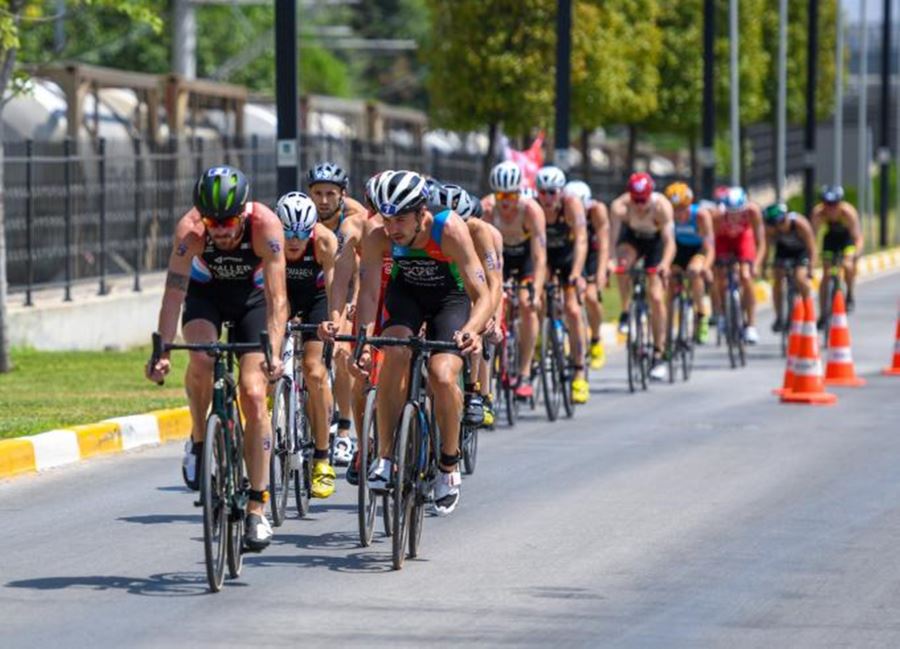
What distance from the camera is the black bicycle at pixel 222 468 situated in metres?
10.1

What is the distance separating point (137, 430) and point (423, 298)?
536cm

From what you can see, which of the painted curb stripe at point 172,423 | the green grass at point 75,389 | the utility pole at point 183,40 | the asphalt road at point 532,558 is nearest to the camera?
the asphalt road at point 532,558

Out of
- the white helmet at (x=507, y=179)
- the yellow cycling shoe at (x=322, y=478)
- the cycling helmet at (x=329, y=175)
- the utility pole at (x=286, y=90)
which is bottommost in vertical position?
the yellow cycling shoe at (x=322, y=478)

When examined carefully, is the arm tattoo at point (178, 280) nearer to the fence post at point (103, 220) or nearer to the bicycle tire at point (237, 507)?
the bicycle tire at point (237, 507)

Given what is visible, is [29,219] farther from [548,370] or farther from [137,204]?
[548,370]

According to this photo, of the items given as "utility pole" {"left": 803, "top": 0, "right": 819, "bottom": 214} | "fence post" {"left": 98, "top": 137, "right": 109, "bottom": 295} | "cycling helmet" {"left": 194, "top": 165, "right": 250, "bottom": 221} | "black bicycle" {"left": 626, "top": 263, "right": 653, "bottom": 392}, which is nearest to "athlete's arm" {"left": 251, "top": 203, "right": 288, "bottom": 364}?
"cycling helmet" {"left": 194, "top": 165, "right": 250, "bottom": 221}

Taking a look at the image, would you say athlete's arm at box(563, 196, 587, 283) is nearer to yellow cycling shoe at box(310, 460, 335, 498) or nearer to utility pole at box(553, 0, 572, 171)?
yellow cycling shoe at box(310, 460, 335, 498)

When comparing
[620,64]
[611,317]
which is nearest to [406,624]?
[611,317]

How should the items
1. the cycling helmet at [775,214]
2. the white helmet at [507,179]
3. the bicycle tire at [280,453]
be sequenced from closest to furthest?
the bicycle tire at [280,453] < the white helmet at [507,179] < the cycling helmet at [775,214]

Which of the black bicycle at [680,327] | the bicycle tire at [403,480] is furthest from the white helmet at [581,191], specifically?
the bicycle tire at [403,480]

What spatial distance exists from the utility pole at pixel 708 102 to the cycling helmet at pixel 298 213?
932 inches

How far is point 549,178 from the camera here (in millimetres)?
19219

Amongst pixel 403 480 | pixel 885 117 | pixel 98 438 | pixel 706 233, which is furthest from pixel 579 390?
pixel 885 117

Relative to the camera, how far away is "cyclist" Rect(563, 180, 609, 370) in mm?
20828
